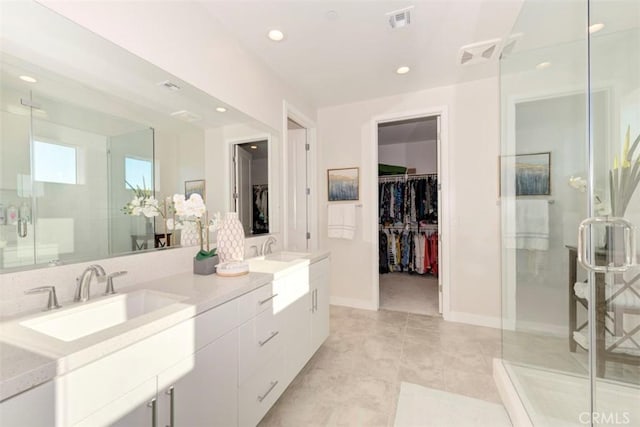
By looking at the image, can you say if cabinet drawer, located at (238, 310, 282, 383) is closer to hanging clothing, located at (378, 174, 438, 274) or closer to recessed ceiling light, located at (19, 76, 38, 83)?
recessed ceiling light, located at (19, 76, 38, 83)

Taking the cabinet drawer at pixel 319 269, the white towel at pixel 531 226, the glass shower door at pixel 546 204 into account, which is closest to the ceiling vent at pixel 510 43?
the glass shower door at pixel 546 204

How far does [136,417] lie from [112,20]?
5.22 feet

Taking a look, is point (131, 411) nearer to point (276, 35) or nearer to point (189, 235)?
point (189, 235)

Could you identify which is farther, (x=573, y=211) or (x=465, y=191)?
(x=465, y=191)

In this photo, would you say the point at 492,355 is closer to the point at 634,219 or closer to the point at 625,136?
the point at 634,219

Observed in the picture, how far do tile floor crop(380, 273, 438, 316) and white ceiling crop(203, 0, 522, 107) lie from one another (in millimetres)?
2577

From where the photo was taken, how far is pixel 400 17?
1.73 m

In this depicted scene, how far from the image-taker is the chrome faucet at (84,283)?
103 cm

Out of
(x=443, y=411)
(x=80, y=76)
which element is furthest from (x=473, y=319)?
(x=80, y=76)

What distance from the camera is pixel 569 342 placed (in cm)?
171

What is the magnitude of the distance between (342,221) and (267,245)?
46.9 inches

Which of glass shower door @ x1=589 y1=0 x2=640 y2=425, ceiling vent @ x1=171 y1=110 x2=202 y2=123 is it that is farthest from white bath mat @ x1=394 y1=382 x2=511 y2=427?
ceiling vent @ x1=171 y1=110 x2=202 y2=123

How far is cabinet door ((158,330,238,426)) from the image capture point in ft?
2.84

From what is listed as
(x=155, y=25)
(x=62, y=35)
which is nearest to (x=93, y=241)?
(x=62, y=35)
